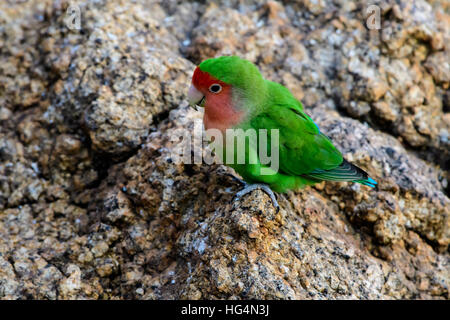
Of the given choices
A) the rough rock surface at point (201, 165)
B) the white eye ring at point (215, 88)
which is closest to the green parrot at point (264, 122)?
the white eye ring at point (215, 88)

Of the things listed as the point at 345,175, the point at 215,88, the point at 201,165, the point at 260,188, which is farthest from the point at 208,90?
the point at 345,175

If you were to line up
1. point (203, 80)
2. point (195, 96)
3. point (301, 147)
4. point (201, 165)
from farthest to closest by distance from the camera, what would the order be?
point (201, 165)
point (301, 147)
point (195, 96)
point (203, 80)

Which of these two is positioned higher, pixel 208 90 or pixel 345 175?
pixel 208 90

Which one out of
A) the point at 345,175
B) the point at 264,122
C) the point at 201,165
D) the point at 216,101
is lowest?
the point at 345,175

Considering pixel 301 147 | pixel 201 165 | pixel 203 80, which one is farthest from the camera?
pixel 201 165

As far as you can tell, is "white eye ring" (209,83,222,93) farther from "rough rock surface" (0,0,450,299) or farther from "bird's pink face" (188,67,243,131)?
"rough rock surface" (0,0,450,299)

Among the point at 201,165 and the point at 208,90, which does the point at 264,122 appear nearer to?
the point at 208,90

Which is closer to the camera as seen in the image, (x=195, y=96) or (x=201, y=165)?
(x=195, y=96)
